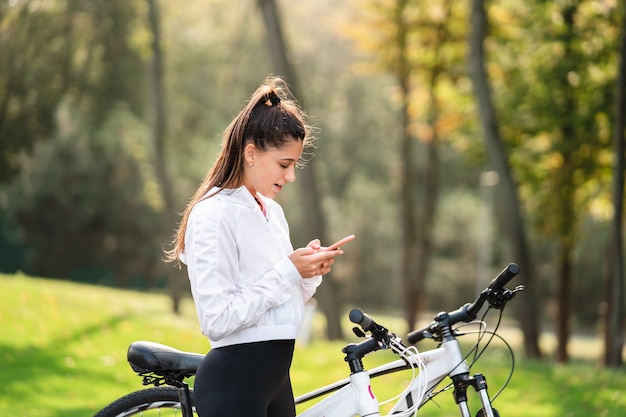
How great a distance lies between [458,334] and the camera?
122 inches

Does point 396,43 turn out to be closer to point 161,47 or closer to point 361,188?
point 161,47

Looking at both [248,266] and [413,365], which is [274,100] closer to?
[248,266]

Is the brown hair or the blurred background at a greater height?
the blurred background

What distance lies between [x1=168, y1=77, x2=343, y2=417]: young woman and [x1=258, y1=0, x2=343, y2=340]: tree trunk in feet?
32.5

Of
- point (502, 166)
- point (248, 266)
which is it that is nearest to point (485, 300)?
point (248, 266)

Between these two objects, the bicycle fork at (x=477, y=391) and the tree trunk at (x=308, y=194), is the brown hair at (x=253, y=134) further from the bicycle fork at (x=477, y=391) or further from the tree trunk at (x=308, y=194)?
the tree trunk at (x=308, y=194)

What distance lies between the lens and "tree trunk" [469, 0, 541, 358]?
1253cm

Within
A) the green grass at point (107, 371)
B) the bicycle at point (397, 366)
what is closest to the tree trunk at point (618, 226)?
the green grass at point (107, 371)

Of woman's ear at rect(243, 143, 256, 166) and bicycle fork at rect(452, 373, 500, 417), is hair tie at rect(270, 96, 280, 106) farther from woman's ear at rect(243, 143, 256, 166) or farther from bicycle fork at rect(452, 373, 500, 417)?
bicycle fork at rect(452, 373, 500, 417)

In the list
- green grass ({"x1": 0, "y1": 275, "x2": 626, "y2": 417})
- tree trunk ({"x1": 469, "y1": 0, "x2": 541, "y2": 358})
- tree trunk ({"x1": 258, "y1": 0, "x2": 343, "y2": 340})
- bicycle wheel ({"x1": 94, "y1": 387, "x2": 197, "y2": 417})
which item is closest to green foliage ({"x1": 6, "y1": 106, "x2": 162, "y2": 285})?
tree trunk ({"x1": 258, "y1": 0, "x2": 343, "y2": 340})

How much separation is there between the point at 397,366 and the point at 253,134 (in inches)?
37.1

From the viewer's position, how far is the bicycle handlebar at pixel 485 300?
2861 millimetres

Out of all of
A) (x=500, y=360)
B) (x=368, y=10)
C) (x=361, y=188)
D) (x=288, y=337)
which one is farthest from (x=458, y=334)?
(x=361, y=188)

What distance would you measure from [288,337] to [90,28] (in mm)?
26496
